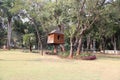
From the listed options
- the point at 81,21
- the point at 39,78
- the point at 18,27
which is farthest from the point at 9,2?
the point at 39,78

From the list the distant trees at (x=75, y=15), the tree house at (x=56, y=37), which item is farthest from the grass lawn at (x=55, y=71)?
the tree house at (x=56, y=37)

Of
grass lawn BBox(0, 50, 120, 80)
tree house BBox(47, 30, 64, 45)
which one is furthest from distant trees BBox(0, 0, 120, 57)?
grass lawn BBox(0, 50, 120, 80)

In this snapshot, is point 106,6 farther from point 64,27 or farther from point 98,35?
point 98,35

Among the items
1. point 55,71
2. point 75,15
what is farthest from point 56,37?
point 55,71

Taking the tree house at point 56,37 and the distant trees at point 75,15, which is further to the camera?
the tree house at point 56,37

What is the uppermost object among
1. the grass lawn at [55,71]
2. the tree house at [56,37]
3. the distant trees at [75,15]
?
the distant trees at [75,15]

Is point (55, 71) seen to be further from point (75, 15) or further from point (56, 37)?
point (56, 37)

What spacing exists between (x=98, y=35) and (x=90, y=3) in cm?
2471

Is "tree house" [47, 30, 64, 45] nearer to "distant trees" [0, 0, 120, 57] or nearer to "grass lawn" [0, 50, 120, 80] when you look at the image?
"distant trees" [0, 0, 120, 57]

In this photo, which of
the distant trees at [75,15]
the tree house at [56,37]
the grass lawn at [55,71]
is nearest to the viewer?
the grass lawn at [55,71]

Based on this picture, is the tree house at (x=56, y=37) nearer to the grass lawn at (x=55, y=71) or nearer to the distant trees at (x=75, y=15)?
the distant trees at (x=75, y=15)

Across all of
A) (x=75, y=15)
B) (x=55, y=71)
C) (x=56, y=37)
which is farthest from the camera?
(x=56, y=37)

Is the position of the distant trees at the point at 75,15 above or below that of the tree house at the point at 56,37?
above

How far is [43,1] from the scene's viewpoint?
133 ft
